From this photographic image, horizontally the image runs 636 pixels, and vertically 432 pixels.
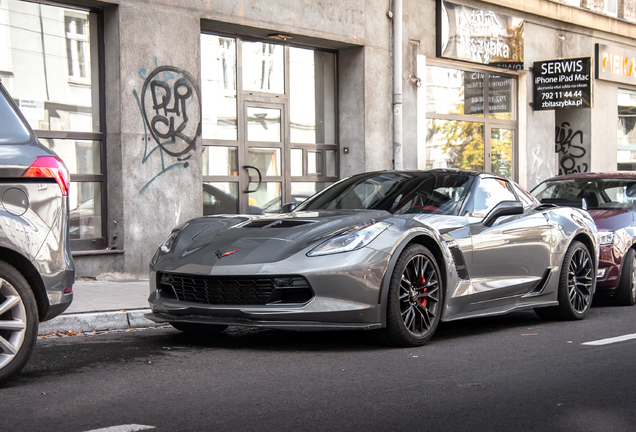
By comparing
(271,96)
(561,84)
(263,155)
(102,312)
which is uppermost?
(561,84)

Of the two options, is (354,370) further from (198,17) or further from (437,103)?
(437,103)

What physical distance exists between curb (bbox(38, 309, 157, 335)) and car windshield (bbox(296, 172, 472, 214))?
6.02ft

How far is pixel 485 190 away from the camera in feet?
23.5

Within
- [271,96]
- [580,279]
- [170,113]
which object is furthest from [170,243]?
[271,96]

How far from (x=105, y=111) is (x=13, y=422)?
7761 mm

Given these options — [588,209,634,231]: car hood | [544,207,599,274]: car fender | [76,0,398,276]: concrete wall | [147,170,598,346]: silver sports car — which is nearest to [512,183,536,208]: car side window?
[147,170,598,346]: silver sports car

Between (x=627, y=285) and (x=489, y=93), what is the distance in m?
8.91

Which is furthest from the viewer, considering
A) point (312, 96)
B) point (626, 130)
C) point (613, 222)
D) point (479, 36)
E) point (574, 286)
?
point (626, 130)

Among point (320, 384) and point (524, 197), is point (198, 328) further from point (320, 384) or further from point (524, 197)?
point (524, 197)

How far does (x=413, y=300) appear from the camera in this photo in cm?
589

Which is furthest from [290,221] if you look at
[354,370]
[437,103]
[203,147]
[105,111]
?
[437,103]

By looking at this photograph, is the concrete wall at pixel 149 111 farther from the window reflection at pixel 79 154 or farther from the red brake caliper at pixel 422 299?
the red brake caliper at pixel 422 299

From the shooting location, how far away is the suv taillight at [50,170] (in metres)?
4.59

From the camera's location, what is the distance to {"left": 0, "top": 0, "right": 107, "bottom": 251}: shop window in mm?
10305
